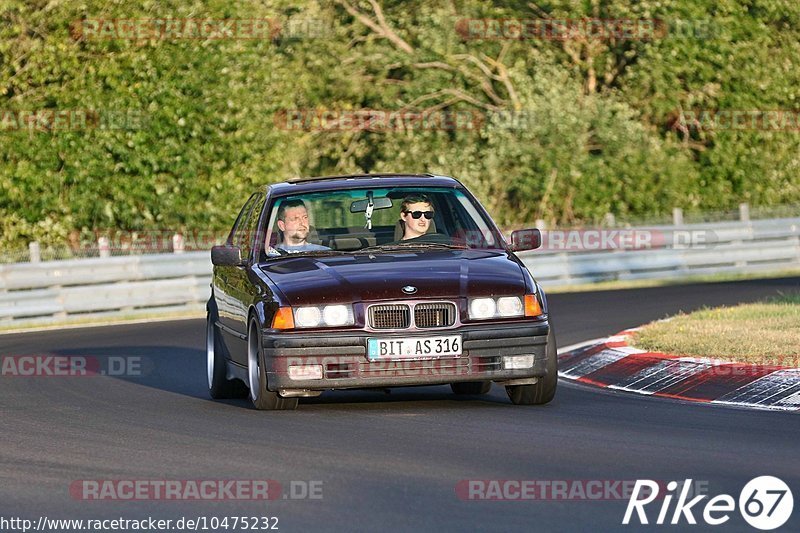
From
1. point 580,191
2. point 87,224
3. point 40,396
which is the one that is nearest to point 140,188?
point 87,224

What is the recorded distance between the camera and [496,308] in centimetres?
1095

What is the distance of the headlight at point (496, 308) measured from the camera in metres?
10.9

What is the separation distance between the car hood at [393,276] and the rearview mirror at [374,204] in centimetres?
68

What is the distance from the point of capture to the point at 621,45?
36.6 m

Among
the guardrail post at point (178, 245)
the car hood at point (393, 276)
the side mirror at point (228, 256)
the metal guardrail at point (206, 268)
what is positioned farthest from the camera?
the guardrail post at point (178, 245)

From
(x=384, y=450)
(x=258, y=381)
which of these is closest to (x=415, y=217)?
(x=258, y=381)

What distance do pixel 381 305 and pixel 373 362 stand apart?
0.37 m

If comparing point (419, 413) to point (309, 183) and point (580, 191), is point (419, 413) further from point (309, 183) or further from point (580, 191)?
point (580, 191)

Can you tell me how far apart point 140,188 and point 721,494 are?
2315 centimetres

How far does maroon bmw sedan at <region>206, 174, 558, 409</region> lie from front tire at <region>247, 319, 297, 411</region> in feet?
0.03

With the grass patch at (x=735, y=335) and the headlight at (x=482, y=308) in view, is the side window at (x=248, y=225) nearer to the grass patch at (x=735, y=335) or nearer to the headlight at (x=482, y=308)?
the headlight at (x=482, y=308)

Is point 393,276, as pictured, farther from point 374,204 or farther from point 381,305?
point 374,204

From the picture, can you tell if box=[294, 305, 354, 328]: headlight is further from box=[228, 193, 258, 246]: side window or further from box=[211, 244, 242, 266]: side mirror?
box=[228, 193, 258, 246]: side window

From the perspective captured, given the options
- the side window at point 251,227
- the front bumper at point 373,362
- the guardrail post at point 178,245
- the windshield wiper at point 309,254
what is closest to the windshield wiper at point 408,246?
the windshield wiper at point 309,254
